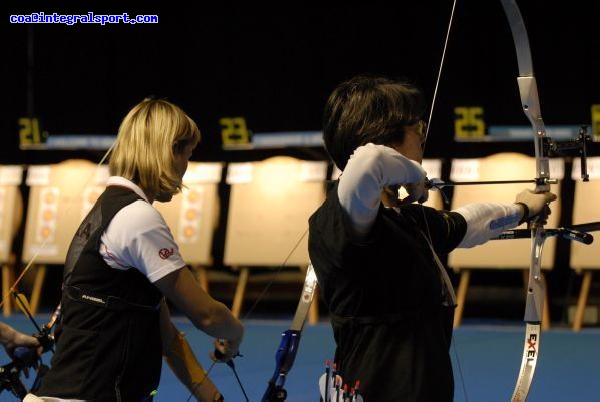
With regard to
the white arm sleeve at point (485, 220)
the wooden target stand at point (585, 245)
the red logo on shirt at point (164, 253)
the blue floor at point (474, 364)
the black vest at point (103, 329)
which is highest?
the white arm sleeve at point (485, 220)

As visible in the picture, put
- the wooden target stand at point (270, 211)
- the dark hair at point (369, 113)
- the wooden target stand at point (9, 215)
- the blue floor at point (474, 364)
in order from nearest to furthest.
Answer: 1. the dark hair at point (369, 113)
2. the blue floor at point (474, 364)
3. the wooden target stand at point (270, 211)
4. the wooden target stand at point (9, 215)

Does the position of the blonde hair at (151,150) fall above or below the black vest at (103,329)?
above

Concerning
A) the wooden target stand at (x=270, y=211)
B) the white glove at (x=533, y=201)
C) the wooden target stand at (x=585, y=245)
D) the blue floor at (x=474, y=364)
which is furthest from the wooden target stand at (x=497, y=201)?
the white glove at (x=533, y=201)

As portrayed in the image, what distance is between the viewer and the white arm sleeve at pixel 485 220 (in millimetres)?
2236

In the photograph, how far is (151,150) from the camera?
7.49ft

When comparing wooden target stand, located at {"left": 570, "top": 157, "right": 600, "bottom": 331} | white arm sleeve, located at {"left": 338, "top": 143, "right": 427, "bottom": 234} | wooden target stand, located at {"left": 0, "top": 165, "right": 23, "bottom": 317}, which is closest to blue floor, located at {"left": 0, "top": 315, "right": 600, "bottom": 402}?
wooden target stand, located at {"left": 570, "top": 157, "right": 600, "bottom": 331}

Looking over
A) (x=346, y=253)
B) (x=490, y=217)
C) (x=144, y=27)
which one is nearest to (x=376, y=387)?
(x=346, y=253)

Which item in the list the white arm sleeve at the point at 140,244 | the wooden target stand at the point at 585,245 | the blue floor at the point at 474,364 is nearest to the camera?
the white arm sleeve at the point at 140,244

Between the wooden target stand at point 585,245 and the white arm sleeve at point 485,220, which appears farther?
the wooden target stand at point 585,245

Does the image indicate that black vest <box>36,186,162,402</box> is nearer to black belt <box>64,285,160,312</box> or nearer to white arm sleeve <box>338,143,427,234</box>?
black belt <box>64,285,160,312</box>

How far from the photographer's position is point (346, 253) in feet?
6.17

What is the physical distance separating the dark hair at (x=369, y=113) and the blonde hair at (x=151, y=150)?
0.44 metres

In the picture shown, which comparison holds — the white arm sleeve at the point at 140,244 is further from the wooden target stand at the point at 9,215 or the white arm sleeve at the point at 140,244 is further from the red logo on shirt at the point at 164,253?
the wooden target stand at the point at 9,215

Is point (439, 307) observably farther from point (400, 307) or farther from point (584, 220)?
point (584, 220)
